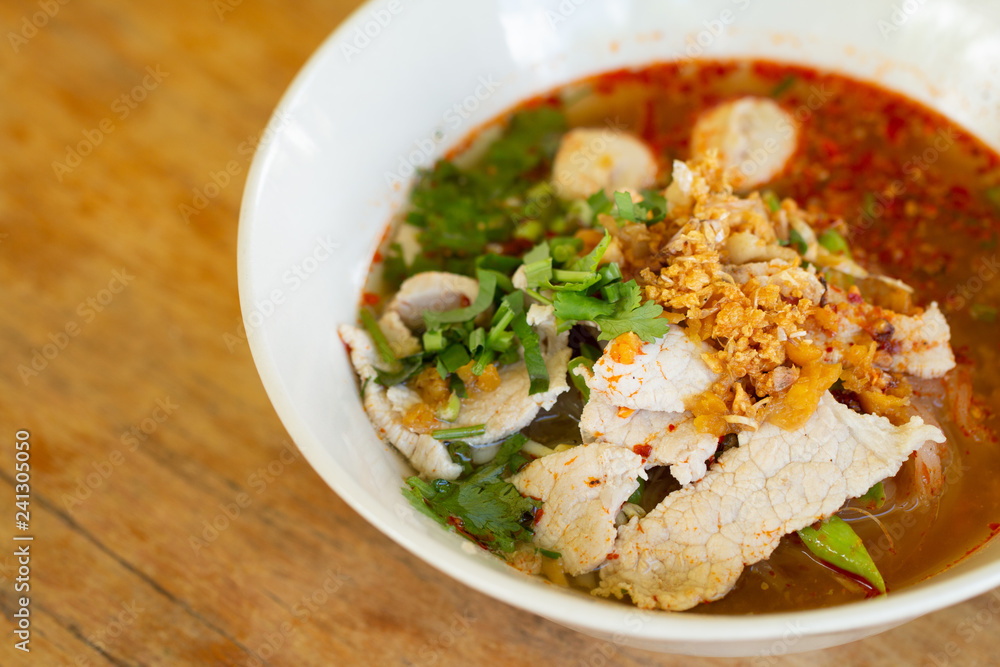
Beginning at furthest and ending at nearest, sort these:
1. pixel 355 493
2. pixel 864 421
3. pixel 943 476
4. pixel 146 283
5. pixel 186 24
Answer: pixel 186 24, pixel 146 283, pixel 943 476, pixel 864 421, pixel 355 493

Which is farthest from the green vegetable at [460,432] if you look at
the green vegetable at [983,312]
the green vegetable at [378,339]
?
the green vegetable at [983,312]

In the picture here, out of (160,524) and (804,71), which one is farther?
(804,71)

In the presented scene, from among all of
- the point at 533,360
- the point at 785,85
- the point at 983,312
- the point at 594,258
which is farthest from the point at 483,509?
the point at 785,85

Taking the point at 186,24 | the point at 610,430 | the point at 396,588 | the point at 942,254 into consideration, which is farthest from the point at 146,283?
the point at 942,254

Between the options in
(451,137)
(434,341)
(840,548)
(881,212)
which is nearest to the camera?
(840,548)

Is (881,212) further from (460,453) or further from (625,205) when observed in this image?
(460,453)

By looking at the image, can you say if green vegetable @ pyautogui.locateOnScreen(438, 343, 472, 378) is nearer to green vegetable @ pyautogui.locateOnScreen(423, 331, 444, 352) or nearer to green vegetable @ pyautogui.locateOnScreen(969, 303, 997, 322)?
green vegetable @ pyautogui.locateOnScreen(423, 331, 444, 352)

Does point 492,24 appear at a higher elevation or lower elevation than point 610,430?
higher

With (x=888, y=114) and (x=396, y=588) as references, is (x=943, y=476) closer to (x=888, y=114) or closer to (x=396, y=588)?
(x=888, y=114)

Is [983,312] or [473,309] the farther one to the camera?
[983,312]
